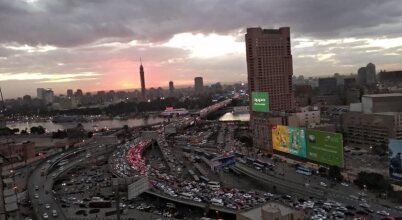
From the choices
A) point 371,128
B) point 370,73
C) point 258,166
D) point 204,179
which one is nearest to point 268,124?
point 258,166

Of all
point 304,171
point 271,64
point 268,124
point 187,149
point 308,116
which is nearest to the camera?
point 304,171

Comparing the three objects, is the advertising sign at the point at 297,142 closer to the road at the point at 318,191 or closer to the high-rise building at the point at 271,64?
the road at the point at 318,191

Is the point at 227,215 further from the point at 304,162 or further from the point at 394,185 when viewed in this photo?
the point at 304,162

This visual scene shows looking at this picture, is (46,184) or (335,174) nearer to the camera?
(335,174)

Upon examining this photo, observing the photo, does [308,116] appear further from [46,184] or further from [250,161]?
[46,184]

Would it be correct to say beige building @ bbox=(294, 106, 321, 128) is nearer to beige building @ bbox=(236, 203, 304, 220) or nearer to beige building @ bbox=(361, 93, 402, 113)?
beige building @ bbox=(361, 93, 402, 113)

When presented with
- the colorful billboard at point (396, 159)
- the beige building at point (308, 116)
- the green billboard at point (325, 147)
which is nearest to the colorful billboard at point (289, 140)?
the green billboard at point (325, 147)

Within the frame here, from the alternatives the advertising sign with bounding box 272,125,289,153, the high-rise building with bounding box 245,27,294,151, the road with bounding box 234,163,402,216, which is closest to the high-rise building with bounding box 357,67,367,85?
the high-rise building with bounding box 245,27,294,151
